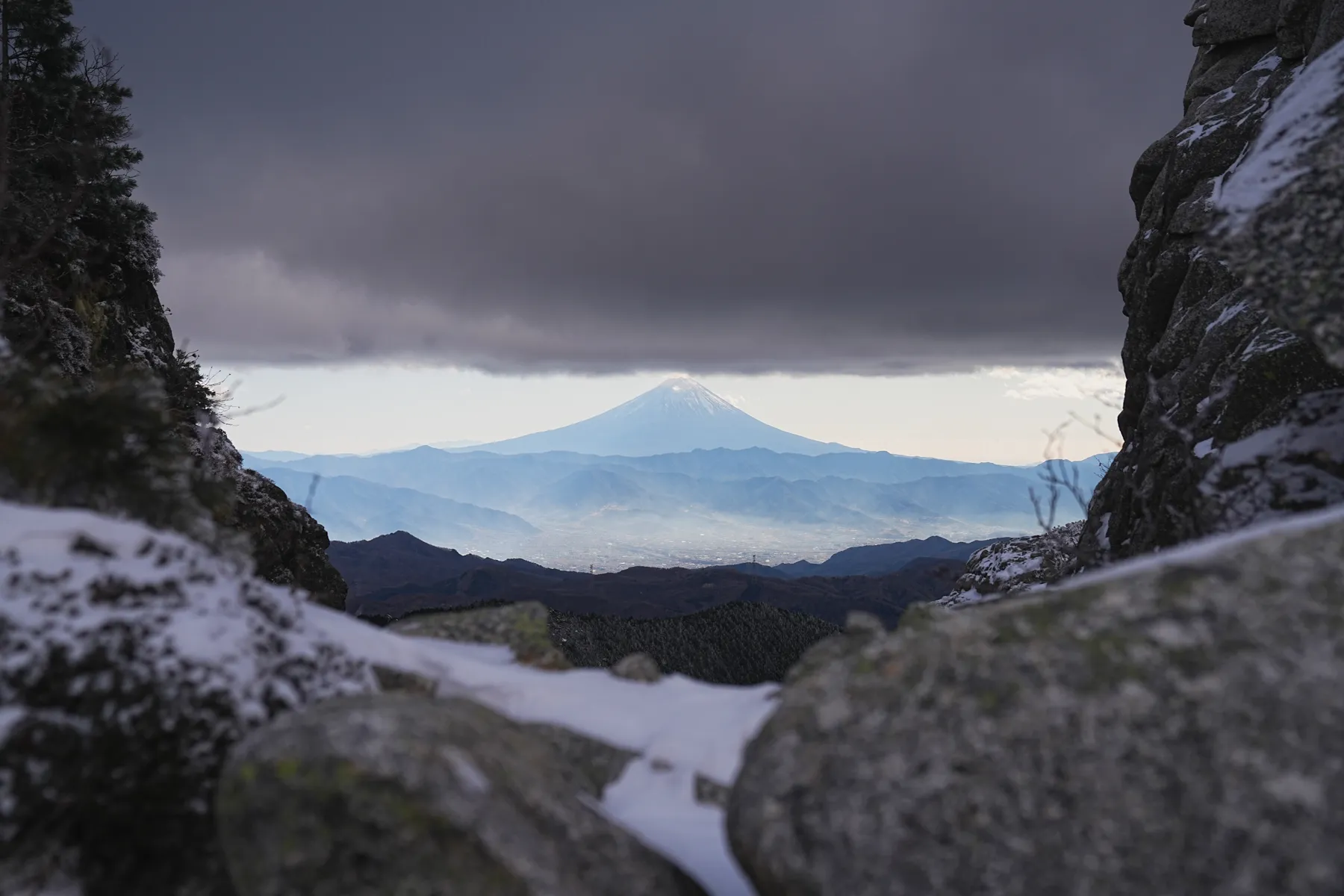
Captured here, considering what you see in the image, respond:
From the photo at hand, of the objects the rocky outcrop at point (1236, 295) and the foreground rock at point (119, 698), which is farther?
the rocky outcrop at point (1236, 295)

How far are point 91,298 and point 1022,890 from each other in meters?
36.4

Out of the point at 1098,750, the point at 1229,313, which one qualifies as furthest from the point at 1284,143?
the point at 1229,313

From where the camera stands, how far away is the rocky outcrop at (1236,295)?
761cm

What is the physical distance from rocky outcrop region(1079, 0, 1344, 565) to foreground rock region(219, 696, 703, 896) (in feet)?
25.2

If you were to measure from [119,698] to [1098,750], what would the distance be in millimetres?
6474

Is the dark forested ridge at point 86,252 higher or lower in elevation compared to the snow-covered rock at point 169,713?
higher

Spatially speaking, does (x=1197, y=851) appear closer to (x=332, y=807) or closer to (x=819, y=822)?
(x=819, y=822)

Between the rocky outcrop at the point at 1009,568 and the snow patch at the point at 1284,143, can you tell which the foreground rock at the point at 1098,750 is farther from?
the rocky outcrop at the point at 1009,568

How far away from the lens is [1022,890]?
174 inches

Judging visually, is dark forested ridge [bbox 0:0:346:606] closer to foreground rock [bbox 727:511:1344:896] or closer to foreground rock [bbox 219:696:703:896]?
foreground rock [bbox 219:696:703:896]

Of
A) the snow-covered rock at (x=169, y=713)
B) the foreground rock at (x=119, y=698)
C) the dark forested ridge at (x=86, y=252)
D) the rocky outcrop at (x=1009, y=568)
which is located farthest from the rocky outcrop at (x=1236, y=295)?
the dark forested ridge at (x=86, y=252)

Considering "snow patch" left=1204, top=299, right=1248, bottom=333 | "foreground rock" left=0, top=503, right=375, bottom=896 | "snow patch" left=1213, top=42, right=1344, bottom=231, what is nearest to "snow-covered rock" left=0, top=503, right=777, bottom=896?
"foreground rock" left=0, top=503, right=375, bottom=896

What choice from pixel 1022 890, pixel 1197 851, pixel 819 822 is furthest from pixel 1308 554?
pixel 819 822

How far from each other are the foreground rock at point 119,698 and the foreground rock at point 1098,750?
392cm
